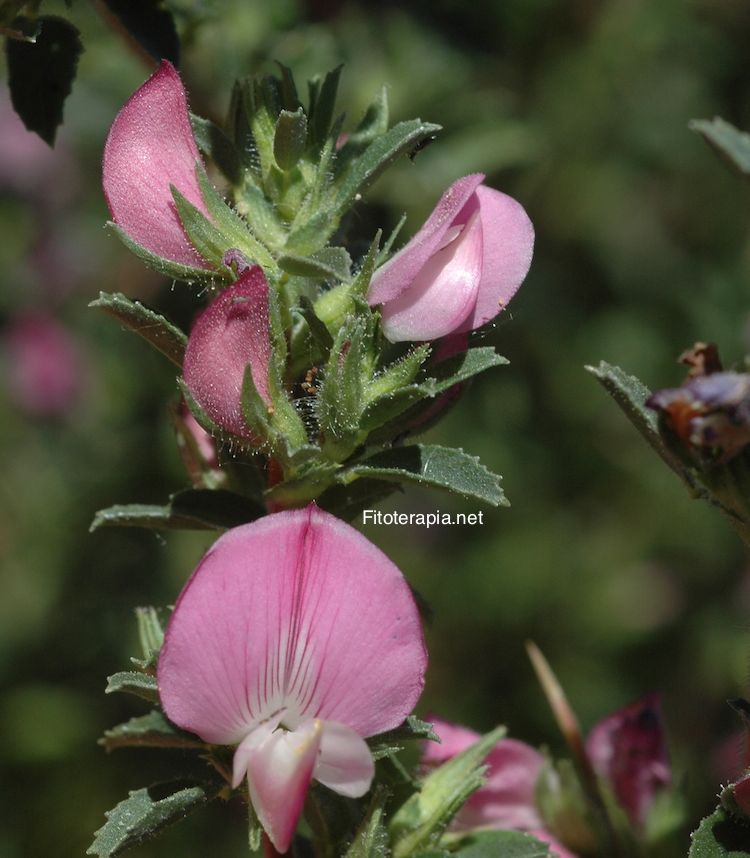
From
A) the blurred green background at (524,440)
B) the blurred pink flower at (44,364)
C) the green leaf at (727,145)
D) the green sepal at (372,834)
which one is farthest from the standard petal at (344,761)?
the blurred pink flower at (44,364)

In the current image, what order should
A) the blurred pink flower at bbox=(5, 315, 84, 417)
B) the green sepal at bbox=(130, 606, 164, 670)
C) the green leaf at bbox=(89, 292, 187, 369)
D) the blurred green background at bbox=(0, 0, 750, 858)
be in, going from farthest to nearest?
the blurred pink flower at bbox=(5, 315, 84, 417)
the blurred green background at bbox=(0, 0, 750, 858)
the green sepal at bbox=(130, 606, 164, 670)
the green leaf at bbox=(89, 292, 187, 369)

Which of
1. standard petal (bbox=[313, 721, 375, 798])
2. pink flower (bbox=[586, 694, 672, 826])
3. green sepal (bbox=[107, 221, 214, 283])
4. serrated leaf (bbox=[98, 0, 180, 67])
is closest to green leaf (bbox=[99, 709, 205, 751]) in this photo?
standard petal (bbox=[313, 721, 375, 798])

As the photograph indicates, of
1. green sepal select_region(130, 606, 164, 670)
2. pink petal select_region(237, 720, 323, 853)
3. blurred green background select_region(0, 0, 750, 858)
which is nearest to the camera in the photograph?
pink petal select_region(237, 720, 323, 853)

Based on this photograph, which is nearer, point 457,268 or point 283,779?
point 283,779

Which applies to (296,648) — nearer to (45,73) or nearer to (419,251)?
(419,251)

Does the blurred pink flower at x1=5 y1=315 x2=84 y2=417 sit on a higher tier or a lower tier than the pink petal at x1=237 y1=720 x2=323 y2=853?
lower

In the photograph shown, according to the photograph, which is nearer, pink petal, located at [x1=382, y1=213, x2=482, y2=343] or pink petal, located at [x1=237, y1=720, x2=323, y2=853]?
pink petal, located at [x1=237, y1=720, x2=323, y2=853]

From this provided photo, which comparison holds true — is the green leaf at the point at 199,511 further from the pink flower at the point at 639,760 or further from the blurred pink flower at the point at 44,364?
the blurred pink flower at the point at 44,364

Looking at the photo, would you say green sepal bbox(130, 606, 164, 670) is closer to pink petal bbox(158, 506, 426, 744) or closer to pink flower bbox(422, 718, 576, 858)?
pink petal bbox(158, 506, 426, 744)

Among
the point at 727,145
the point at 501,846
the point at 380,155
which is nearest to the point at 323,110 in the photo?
A: the point at 380,155
